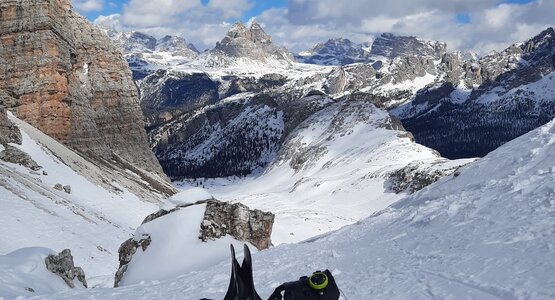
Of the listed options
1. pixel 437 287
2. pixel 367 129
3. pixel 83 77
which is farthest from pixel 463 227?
pixel 367 129

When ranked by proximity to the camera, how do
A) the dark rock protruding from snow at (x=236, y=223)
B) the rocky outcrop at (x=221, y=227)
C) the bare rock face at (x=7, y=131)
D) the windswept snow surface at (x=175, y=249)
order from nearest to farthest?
the windswept snow surface at (x=175, y=249) → the rocky outcrop at (x=221, y=227) → the dark rock protruding from snow at (x=236, y=223) → the bare rock face at (x=7, y=131)

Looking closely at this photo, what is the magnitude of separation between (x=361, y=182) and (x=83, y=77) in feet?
215

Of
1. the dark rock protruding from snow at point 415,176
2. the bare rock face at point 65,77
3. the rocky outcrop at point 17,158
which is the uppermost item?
the bare rock face at point 65,77

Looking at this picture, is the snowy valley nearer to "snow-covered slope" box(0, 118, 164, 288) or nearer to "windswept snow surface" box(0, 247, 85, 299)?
"windswept snow surface" box(0, 247, 85, 299)

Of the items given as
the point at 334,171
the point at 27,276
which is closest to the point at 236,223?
the point at 27,276

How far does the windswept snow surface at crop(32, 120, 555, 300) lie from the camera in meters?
10.8

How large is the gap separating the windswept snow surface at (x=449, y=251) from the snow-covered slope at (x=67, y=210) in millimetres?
14075

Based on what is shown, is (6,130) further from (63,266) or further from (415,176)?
(415,176)

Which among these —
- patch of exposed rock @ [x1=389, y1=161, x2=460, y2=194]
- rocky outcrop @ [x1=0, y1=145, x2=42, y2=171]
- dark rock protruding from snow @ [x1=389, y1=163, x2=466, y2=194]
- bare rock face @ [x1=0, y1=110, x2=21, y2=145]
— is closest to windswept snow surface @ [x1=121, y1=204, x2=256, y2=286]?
rocky outcrop @ [x1=0, y1=145, x2=42, y2=171]

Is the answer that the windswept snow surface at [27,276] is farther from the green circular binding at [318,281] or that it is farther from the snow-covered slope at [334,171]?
the snow-covered slope at [334,171]

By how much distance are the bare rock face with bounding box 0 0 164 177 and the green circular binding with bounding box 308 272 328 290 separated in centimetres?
8728

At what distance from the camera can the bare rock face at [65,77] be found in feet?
269

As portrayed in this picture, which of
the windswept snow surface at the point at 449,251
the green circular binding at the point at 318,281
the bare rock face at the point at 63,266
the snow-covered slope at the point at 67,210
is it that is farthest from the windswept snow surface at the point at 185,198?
the green circular binding at the point at 318,281

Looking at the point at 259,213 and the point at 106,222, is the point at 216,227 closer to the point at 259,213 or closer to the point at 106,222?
the point at 259,213
